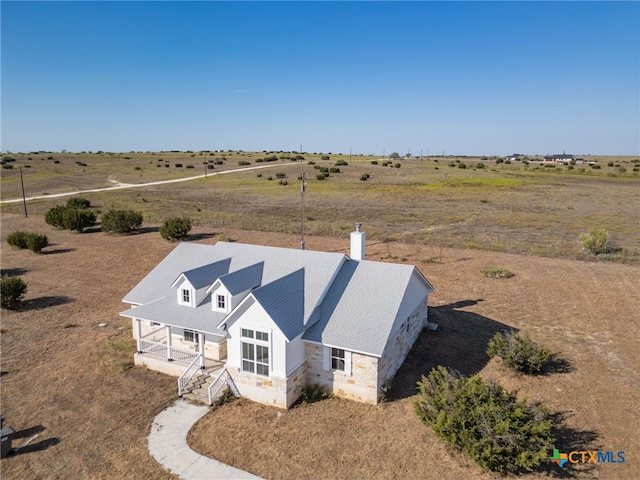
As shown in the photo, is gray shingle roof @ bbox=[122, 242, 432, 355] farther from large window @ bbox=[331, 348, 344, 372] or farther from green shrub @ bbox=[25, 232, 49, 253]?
green shrub @ bbox=[25, 232, 49, 253]

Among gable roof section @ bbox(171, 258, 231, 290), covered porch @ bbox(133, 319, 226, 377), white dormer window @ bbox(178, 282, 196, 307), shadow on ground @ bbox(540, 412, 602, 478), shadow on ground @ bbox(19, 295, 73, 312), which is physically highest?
gable roof section @ bbox(171, 258, 231, 290)

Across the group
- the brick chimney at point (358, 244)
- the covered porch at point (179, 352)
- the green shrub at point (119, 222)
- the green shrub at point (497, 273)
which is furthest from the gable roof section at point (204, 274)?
the green shrub at point (119, 222)

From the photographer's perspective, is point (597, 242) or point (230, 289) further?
point (597, 242)

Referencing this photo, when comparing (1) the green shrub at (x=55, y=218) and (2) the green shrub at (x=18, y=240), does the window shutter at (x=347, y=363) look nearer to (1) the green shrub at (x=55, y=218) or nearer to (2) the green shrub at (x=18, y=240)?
(2) the green shrub at (x=18, y=240)

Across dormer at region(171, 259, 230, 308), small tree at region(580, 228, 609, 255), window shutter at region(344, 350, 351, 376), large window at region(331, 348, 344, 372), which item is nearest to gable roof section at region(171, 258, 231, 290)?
dormer at region(171, 259, 230, 308)

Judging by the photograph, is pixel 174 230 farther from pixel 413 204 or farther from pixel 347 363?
pixel 413 204

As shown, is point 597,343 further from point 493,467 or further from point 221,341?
point 221,341

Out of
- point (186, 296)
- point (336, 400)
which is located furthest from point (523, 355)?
point (186, 296)
